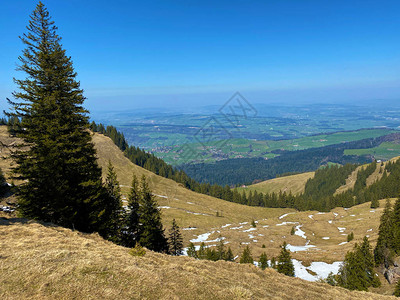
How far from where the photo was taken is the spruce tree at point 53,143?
73.0ft

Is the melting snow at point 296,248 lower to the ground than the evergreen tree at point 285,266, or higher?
lower

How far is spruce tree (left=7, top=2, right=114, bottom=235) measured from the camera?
22.2 metres

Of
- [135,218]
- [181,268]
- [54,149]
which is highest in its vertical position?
[54,149]

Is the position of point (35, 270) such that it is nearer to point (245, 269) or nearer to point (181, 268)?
point (181, 268)

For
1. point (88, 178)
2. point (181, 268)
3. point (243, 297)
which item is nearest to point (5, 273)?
point (181, 268)

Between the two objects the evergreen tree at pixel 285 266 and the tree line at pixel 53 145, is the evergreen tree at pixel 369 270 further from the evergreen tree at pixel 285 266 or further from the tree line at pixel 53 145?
the tree line at pixel 53 145

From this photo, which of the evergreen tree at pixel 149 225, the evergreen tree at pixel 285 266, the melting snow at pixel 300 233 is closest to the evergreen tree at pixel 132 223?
the evergreen tree at pixel 149 225

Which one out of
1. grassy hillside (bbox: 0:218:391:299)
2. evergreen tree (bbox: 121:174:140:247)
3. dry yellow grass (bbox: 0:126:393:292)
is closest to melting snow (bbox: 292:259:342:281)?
dry yellow grass (bbox: 0:126:393:292)

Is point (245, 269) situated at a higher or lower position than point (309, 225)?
higher

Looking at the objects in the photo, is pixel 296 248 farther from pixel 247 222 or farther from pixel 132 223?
pixel 132 223

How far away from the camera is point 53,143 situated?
22.5 meters

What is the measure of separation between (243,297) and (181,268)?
15.9ft

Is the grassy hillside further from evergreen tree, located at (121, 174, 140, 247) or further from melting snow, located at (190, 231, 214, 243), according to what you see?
melting snow, located at (190, 231, 214, 243)

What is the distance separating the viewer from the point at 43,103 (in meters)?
23.3
